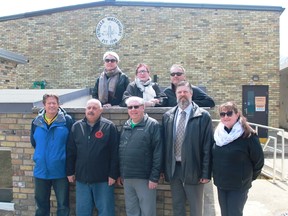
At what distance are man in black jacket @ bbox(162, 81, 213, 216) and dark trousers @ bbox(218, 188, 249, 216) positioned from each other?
0.25 meters

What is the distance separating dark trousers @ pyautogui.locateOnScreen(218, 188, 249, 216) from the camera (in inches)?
121

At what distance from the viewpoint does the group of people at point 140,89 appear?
12.0ft

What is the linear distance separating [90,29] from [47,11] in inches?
78.2

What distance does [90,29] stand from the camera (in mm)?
12617

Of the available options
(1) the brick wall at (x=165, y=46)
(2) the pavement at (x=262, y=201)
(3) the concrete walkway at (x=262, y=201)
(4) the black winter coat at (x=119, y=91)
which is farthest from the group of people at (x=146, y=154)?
(1) the brick wall at (x=165, y=46)

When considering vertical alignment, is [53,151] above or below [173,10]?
below

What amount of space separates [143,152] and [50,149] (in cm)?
111

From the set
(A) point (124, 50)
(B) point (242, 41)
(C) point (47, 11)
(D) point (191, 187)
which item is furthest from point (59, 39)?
(D) point (191, 187)

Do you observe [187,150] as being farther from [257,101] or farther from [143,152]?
[257,101]

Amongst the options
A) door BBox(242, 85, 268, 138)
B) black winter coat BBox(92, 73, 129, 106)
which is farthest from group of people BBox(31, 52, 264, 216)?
door BBox(242, 85, 268, 138)

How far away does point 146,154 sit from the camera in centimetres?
321

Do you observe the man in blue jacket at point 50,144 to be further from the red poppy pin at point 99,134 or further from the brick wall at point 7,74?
the brick wall at point 7,74

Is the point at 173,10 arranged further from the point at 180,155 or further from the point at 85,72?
the point at 180,155

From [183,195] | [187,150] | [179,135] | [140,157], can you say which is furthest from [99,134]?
[183,195]
